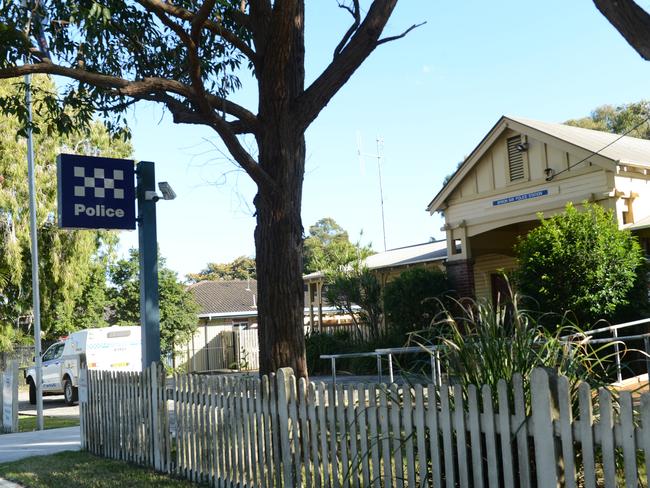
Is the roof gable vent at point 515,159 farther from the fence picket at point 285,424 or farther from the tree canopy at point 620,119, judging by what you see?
the tree canopy at point 620,119

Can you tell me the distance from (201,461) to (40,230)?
24.5 m

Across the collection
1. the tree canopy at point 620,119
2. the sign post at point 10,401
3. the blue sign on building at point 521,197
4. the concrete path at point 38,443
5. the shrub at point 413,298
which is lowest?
the concrete path at point 38,443

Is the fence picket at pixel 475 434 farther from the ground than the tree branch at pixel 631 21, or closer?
closer

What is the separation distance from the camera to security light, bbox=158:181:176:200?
10367 millimetres

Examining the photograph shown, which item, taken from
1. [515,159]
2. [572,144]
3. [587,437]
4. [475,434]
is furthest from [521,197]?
[587,437]

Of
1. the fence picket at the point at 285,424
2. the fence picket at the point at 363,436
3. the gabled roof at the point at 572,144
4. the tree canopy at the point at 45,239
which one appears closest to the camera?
the fence picket at the point at 363,436

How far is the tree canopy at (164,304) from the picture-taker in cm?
3167

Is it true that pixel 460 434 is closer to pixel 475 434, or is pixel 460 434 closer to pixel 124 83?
pixel 475 434

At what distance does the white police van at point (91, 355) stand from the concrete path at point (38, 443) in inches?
293

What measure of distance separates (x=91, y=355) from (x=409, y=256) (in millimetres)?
11744

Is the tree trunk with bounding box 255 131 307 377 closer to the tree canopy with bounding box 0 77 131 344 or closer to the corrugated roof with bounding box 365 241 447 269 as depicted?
the corrugated roof with bounding box 365 241 447 269

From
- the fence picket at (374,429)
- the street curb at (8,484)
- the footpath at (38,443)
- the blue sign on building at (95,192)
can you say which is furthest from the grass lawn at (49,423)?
the fence picket at (374,429)

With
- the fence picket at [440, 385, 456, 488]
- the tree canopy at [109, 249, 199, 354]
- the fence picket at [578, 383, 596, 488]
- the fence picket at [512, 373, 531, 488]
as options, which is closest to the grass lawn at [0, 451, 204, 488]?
the fence picket at [440, 385, 456, 488]

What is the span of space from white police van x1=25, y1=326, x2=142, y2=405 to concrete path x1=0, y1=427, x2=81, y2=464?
7434 mm
